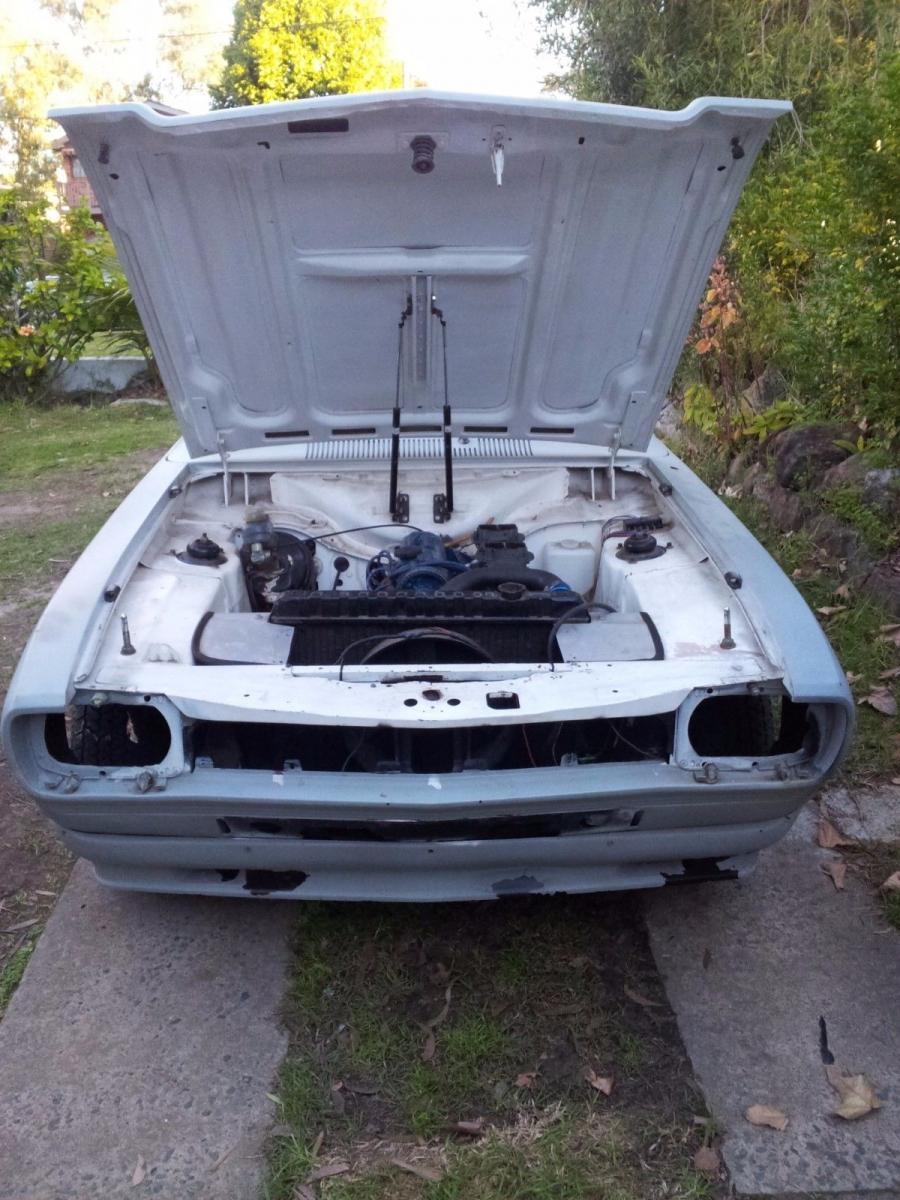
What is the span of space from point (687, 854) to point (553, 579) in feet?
3.31

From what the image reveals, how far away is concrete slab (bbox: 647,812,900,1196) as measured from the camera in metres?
2.04

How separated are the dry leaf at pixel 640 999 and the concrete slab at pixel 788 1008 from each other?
0.05 m

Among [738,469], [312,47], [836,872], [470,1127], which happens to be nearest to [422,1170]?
[470,1127]

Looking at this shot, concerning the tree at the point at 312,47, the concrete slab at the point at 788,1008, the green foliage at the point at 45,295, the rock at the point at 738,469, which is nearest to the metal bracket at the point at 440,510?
the concrete slab at the point at 788,1008

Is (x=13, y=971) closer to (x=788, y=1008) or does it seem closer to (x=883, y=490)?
(x=788, y=1008)

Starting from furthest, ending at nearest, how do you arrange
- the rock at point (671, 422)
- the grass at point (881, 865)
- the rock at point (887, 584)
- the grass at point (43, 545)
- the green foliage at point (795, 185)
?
1. the rock at point (671, 422)
2. the grass at point (43, 545)
3. the rock at point (887, 584)
4. the green foliage at point (795, 185)
5. the grass at point (881, 865)

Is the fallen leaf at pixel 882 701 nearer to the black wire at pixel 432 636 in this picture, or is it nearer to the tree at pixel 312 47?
the black wire at pixel 432 636

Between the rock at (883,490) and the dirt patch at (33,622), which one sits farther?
the rock at (883,490)

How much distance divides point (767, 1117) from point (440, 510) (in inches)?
85.3

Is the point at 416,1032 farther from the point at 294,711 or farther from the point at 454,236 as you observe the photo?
the point at 454,236

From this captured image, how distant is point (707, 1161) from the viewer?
2.02m

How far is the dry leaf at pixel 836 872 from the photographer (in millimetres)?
2878

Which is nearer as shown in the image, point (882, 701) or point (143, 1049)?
point (143, 1049)

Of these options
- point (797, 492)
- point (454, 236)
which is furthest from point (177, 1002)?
point (797, 492)
